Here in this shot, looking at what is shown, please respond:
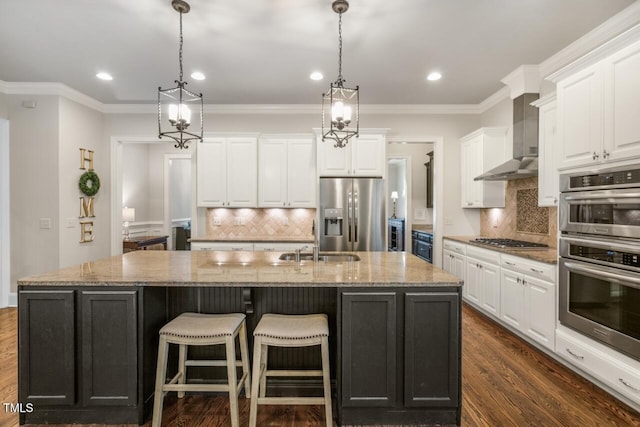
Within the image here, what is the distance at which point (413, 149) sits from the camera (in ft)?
23.2

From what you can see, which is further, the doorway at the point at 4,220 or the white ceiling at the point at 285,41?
the doorway at the point at 4,220

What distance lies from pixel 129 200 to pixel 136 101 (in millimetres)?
2490

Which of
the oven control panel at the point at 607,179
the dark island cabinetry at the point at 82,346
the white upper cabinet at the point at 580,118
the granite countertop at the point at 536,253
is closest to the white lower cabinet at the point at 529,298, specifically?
the granite countertop at the point at 536,253

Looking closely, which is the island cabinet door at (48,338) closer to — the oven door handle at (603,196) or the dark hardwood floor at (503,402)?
the dark hardwood floor at (503,402)

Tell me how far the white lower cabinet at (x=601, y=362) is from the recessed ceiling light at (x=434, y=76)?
2.82 metres

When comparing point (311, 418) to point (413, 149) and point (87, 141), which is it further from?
point (413, 149)

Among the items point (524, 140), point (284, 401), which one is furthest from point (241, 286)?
point (524, 140)

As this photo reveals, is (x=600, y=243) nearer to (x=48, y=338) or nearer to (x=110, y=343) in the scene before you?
(x=110, y=343)

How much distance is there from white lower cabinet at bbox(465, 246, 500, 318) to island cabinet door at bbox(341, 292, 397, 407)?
2.14 m

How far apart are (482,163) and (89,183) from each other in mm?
5401

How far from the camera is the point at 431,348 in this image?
6.40 feet

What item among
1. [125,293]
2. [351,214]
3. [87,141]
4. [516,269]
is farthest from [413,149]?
[125,293]

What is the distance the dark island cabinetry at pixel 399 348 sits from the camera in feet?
6.37

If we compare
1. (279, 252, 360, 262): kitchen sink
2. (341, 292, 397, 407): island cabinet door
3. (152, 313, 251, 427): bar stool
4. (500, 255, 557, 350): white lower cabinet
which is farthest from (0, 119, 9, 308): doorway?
(500, 255, 557, 350): white lower cabinet
